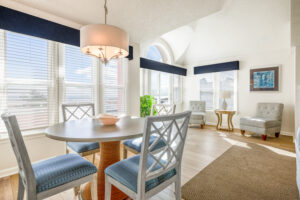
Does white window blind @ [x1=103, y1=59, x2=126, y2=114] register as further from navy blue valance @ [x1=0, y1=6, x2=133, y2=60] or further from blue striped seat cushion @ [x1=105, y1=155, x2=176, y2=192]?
blue striped seat cushion @ [x1=105, y1=155, x2=176, y2=192]

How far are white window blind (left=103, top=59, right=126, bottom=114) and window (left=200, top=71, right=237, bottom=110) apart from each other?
11.3 feet

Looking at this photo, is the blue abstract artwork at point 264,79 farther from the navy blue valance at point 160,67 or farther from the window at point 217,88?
the navy blue valance at point 160,67

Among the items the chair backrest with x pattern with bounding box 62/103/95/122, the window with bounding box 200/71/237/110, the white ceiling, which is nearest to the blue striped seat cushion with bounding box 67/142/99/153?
the chair backrest with x pattern with bounding box 62/103/95/122

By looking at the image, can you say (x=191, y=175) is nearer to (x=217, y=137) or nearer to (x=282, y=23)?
(x=217, y=137)

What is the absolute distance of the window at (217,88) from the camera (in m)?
5.02

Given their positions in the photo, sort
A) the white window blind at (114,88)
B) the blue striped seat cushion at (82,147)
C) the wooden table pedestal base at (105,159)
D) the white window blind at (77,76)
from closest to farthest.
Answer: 1. the wooden table pedestal base at (105,159)
2. the blue striped seat cushion at (82,147)
3. the white window blind at (77,76)
4. the white window blind at (114,88)

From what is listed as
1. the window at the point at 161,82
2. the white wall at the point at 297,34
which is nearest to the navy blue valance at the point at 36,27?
the window at the point at 161,82

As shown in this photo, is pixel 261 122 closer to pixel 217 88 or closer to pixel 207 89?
pixel 217 88

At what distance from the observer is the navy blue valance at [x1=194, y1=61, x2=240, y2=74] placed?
4.82 m

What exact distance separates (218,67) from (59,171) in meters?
5.37

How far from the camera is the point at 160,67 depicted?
4758 mm

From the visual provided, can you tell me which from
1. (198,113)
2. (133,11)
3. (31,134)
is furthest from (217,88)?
(31,134)

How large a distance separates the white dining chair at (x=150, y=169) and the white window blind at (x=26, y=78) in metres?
1.88

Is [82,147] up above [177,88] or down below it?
below
